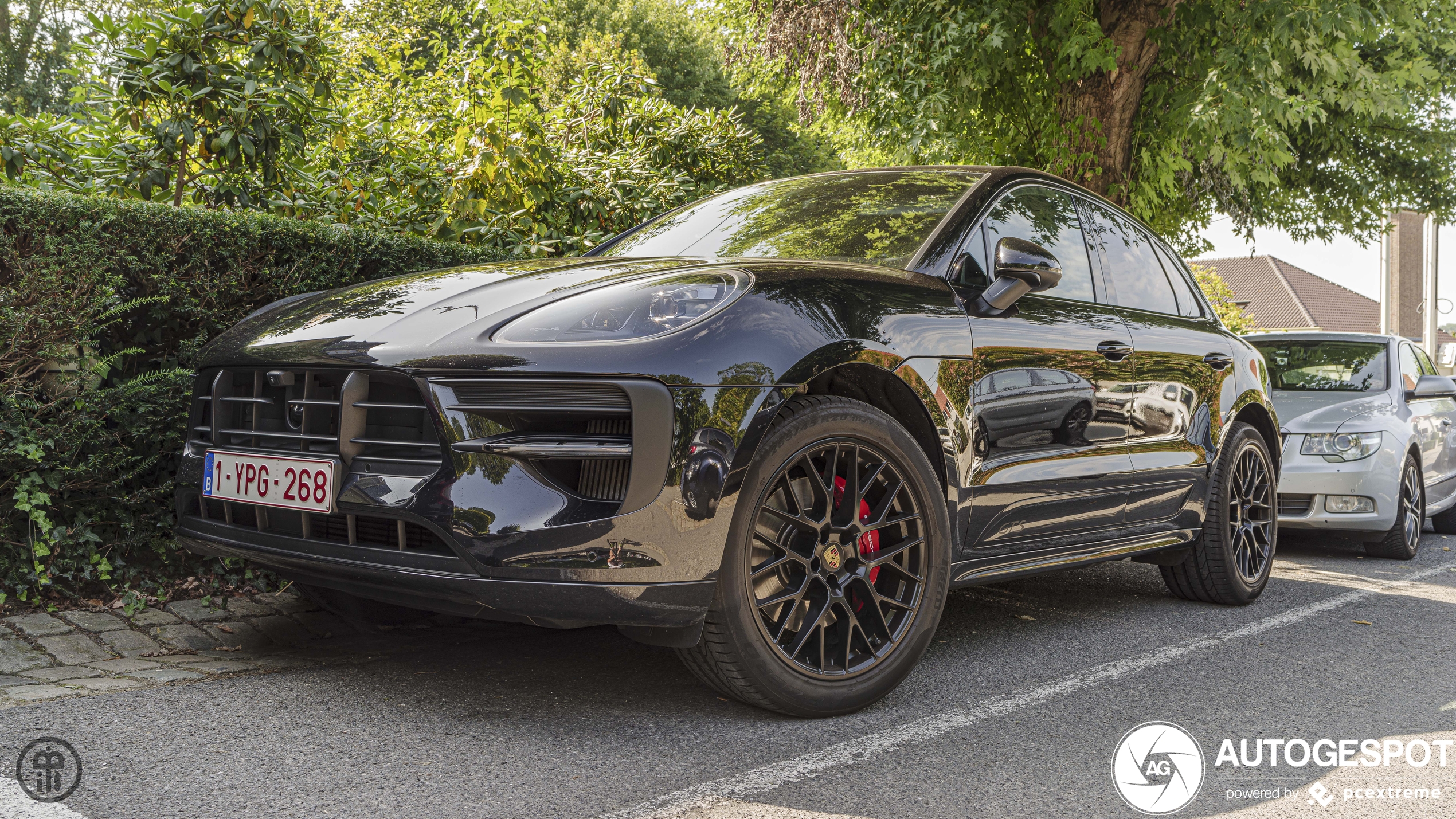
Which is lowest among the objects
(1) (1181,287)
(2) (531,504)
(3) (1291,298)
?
(2) (531,504)

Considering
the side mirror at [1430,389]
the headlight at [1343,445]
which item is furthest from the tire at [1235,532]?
the side mirror at [1430,389]

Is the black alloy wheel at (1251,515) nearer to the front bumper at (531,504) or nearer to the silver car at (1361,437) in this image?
the silver car at (1361,437)

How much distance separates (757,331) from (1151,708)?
1628 mm

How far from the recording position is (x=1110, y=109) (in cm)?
900

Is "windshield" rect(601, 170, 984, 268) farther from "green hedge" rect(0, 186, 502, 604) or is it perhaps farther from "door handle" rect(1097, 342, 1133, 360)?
"green hedge" rect(0, 186, 502, 604)

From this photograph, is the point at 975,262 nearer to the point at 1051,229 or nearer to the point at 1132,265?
the point at 1051,229

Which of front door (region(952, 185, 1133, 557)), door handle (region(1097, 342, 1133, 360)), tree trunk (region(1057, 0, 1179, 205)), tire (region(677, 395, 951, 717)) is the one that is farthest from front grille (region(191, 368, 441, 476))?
tree trunk (region(1057, 0, 1179, 205))

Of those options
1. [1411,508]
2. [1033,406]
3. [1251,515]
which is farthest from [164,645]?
[1411,508]

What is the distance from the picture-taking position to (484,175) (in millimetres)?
6199

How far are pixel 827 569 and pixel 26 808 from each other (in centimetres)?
185

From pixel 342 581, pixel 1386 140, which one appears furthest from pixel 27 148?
pixel 1386 140

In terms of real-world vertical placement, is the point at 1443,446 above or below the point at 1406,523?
above

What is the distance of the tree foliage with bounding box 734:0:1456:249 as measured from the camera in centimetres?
822

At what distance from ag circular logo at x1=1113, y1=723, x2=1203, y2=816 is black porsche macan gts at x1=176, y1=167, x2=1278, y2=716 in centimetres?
64
